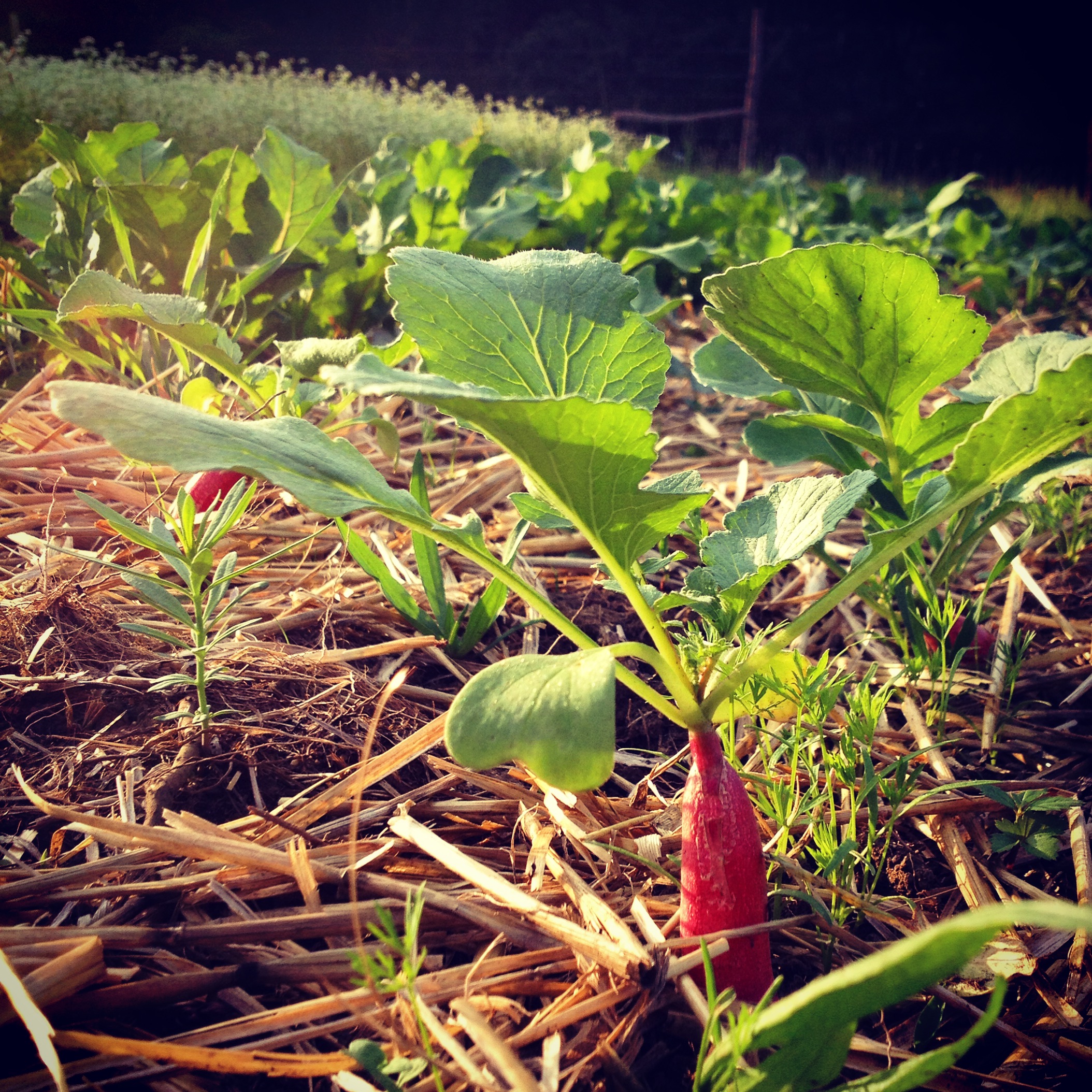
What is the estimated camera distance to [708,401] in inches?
85.1

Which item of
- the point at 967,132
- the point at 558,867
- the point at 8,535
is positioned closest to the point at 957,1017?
the point at 558,867

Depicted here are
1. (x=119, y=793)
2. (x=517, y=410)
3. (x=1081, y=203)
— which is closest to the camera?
(x=517, y=410)

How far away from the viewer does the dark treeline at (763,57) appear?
13.3 metres

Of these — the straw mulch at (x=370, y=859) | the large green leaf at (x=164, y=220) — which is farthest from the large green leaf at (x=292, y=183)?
the straw mulch at (x=370, y=859)

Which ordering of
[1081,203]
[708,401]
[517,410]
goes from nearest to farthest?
1. [517,410]
2. [708,401]
3. [1081,203]

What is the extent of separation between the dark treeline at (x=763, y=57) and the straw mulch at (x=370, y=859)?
44.5 ft

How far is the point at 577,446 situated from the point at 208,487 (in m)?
0.72

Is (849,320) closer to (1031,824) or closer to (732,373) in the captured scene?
(732,373)

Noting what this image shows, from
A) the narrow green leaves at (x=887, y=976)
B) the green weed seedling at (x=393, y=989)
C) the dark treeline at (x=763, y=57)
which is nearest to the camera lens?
the narrow green leaves at (x=887, y=976)

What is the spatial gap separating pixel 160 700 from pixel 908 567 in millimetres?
854

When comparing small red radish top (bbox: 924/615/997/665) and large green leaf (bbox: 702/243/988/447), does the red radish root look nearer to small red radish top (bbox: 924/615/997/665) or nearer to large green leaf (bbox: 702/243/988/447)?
large green leaf (bbox: 702/243/988/447)

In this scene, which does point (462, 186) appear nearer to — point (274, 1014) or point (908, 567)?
point (908, 567)

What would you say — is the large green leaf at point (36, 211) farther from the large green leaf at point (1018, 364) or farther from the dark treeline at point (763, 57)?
the dark treeline at point (763, 57)

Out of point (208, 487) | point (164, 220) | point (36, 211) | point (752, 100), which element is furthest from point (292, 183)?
point (752, 100)
